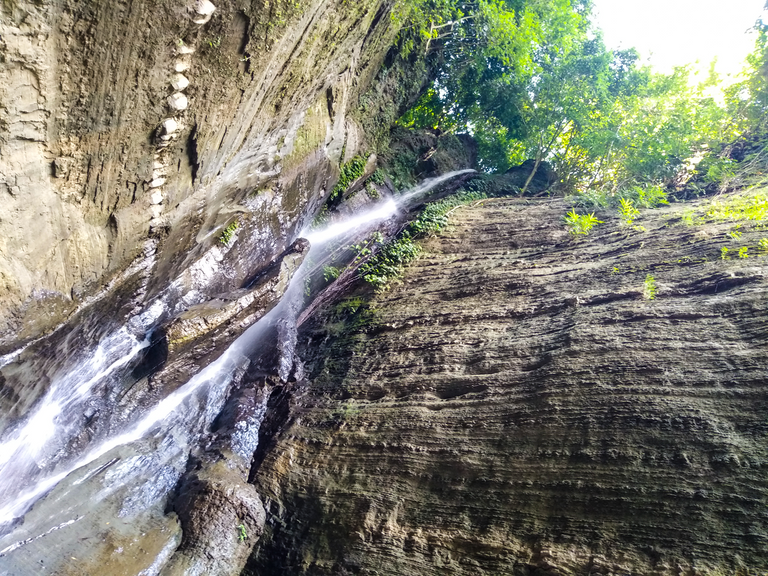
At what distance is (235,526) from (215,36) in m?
5.64

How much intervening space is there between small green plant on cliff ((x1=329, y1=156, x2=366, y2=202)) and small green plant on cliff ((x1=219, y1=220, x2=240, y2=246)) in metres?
3.41

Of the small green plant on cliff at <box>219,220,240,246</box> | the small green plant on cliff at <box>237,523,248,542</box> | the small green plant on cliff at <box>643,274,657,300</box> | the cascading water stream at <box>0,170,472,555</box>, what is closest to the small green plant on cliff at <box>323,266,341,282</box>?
the cascading water stream at <box>0,170,472,555</box>

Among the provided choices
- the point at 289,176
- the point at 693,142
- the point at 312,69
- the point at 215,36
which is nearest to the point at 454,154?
the point at 693,142

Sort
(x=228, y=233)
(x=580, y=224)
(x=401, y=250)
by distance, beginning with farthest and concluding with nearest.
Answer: (x=401, y=250) < (x=580, y=224) < (x=228, y=233)

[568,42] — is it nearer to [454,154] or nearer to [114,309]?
[454,154]

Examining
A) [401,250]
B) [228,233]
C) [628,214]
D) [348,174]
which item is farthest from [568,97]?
[228,233]

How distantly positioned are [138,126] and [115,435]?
14.6 ft

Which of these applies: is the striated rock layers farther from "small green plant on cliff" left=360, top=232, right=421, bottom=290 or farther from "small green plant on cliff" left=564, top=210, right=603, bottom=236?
"small green plant on cliff" left=360, top=232, right=421, bottom=290

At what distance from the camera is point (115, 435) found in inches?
255

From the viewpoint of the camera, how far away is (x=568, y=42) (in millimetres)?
15172

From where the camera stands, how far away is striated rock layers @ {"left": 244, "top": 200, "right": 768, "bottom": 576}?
4.14m

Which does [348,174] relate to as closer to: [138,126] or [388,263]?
[388,263]

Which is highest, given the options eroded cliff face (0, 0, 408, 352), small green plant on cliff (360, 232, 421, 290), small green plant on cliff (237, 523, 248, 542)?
eroded cliff face (0, 0, 408, 352)

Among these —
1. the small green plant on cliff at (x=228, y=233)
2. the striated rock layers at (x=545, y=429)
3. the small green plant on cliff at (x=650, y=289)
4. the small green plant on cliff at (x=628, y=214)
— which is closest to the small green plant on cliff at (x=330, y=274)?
the striated rock layers at (x=545, y=429)
